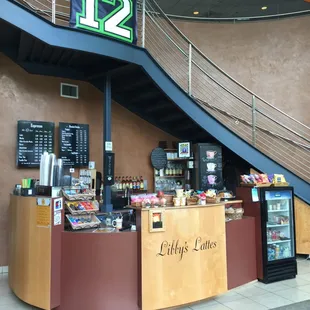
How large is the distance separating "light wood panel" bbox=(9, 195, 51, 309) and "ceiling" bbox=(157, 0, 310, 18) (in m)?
5.39

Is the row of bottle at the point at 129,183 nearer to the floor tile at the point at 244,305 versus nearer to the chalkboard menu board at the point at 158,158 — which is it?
the chalkboard menu board at the point at 158,158

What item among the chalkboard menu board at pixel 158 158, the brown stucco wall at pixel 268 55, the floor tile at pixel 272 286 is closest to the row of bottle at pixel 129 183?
the chalkboard menu board at pixel 158 158

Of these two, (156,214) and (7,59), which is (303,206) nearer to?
(156,214)

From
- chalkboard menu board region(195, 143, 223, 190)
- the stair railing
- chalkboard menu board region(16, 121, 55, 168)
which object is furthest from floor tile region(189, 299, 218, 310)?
the stair railing

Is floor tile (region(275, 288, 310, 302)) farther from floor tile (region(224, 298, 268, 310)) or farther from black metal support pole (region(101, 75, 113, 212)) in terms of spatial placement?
black metal support pole (region(101, 75, 113, 212))

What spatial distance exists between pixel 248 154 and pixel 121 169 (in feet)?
7.87

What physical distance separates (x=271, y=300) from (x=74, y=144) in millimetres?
3935

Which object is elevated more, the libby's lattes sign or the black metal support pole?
the black metal support pole

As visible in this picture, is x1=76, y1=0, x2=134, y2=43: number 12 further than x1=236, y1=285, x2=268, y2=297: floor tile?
Yes

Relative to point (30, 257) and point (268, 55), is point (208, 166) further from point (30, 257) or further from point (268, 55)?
point (30, 257)

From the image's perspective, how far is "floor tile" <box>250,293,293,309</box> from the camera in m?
3.88

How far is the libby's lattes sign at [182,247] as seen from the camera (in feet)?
12.0

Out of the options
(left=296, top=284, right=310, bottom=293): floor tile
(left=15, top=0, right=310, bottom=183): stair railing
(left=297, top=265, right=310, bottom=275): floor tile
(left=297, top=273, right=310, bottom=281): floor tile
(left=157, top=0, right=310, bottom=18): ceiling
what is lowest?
(left=296, top=284, right=310, bottom=293): floor tile

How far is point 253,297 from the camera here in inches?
162
